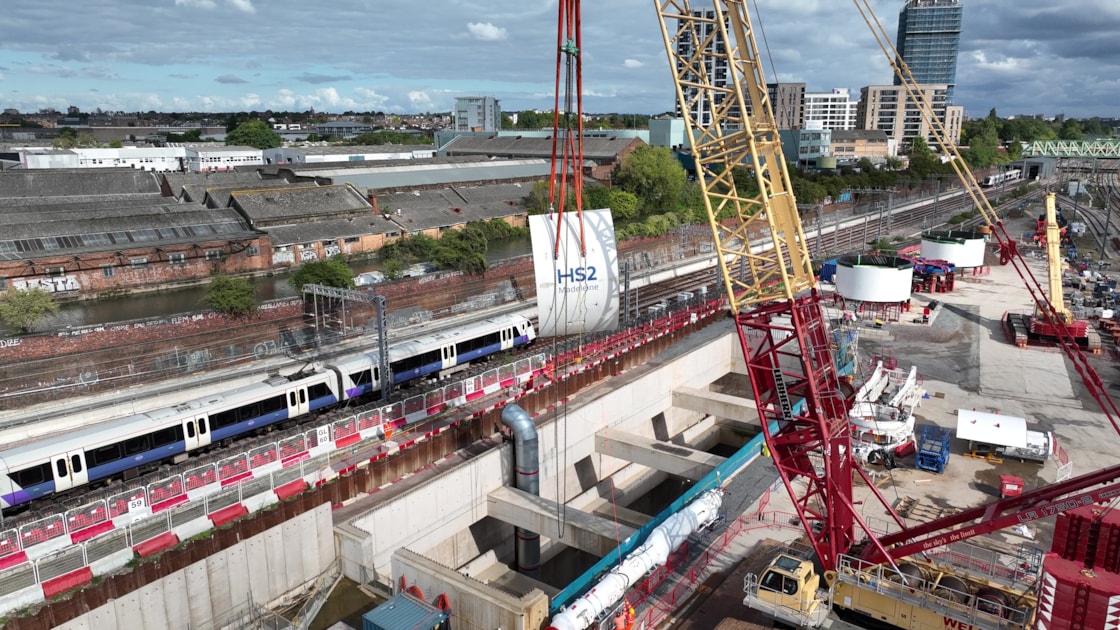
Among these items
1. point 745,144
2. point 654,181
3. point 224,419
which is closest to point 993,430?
point 745,144

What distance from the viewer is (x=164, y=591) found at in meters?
16.0

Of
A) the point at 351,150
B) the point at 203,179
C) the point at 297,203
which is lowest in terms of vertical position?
the point at 297,203

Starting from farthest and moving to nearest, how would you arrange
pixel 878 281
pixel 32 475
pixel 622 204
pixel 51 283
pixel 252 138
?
1. pixel 252 138
2. pixel 622 204
3. pixel 51 283
4. pixel 878 281
5. pixel 32 475

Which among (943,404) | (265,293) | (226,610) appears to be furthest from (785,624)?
(265,293)

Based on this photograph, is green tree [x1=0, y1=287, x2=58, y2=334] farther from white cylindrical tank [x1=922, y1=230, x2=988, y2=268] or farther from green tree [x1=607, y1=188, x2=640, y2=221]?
white cylindrical tank [x1=922, y1=230, x2=988, y2=268]

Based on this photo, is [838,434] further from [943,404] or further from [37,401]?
[37,401]

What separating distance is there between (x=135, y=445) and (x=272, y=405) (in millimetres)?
4763

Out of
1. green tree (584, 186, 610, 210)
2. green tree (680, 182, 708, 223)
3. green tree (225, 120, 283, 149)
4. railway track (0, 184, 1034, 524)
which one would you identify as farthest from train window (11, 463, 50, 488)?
green tree (225, 120, 283, 149)

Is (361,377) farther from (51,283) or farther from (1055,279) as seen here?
(1055,279)

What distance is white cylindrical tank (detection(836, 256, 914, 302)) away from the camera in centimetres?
4594

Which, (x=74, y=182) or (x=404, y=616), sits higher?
(x=74, y=182)

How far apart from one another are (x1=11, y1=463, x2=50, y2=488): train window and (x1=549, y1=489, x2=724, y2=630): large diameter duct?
1459cm

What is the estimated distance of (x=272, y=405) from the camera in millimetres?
25609

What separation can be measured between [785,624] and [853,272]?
34761mm
